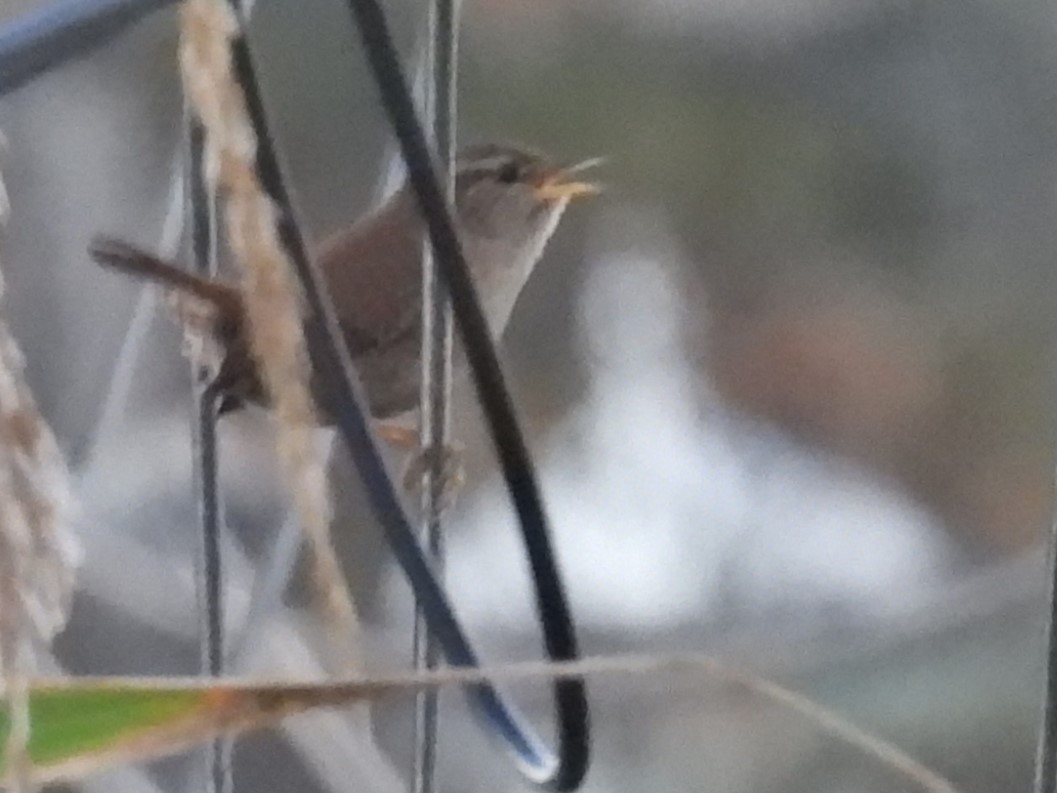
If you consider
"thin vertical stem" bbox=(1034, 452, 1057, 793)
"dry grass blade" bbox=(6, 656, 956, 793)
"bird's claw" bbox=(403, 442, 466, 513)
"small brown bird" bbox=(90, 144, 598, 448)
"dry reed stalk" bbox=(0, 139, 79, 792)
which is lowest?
"dry grass blade" bbox=(6, 656, 956, 793)

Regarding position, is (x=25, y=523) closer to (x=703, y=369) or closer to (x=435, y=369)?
(x=435, y=369)

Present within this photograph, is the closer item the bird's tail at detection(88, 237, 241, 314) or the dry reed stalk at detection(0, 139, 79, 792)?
the dry reed stalk at detection(0, 139, 79, 792)

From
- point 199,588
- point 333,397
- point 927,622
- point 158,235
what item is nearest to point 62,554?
point 333,397

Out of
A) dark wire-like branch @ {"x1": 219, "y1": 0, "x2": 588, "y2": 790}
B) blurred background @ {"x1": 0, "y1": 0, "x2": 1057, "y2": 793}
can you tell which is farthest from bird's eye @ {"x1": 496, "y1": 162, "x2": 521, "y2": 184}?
dark wire-like branch @ {"x1": 219, "y1": 0, "x2": 588, "y2": 790}

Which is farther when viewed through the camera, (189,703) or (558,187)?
(558,187)

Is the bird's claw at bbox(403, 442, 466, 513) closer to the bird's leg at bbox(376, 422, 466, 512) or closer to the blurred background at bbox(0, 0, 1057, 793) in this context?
the bird's leg at bbox(376, 422, 466, 512)

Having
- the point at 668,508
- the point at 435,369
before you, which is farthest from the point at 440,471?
the point at 668,508

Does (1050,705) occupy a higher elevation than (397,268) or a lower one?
lower
